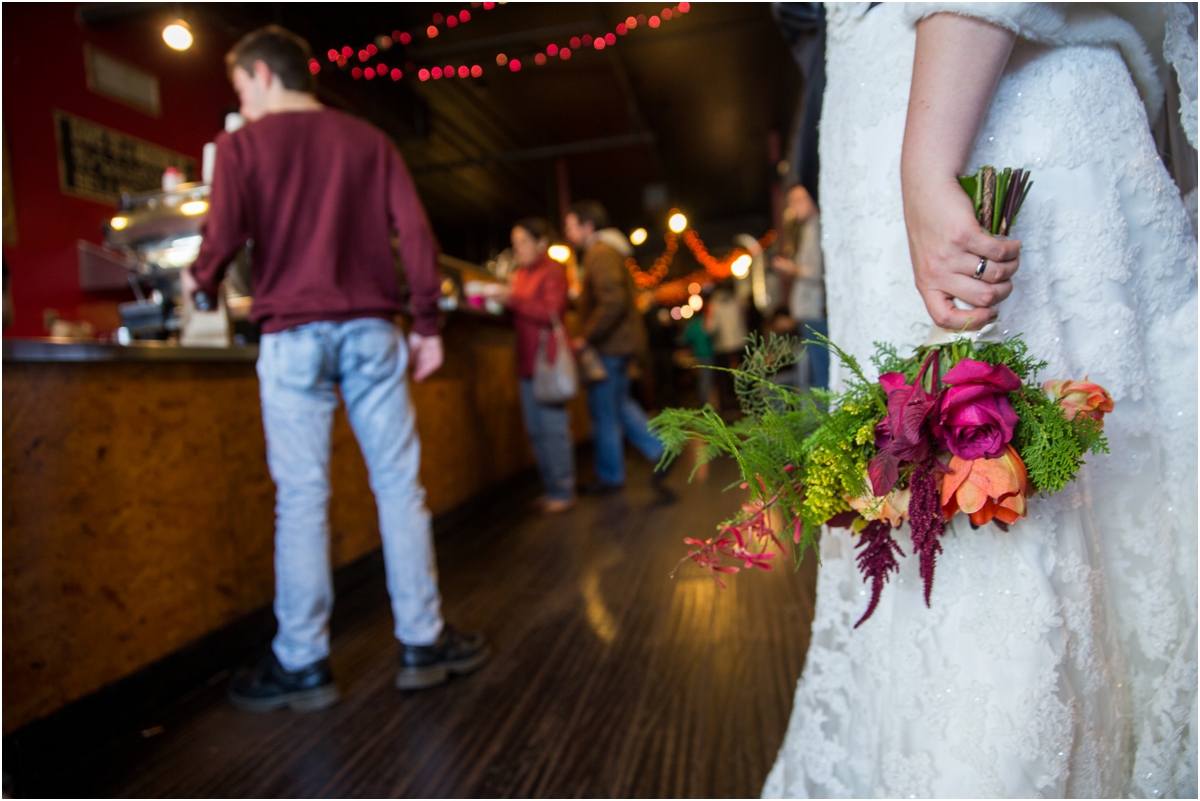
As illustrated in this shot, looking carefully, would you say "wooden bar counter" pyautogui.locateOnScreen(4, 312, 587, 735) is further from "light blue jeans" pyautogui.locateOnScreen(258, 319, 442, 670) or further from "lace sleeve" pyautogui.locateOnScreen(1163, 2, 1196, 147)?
"lace sleeve" pyautogui.locateOnScreen(1163, 2, 1196, 147)

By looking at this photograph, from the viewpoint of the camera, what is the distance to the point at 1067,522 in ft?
2.21

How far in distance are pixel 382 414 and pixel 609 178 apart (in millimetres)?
9999

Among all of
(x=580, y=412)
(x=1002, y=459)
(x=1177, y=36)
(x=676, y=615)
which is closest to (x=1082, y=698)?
(x=1002, y=459)

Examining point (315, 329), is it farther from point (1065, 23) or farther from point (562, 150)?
point (562, 150)

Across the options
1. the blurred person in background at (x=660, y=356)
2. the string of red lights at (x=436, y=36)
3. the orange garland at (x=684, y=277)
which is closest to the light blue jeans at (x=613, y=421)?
the string of red lights at (x=436, y=36)

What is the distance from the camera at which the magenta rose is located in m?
0.57

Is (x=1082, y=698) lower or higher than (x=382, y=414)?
lower

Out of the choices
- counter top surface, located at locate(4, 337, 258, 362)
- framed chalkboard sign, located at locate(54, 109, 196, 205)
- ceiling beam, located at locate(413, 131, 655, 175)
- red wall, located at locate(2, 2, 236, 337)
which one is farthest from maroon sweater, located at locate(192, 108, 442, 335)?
ceiling beam, located at locate(413, 131, 655, 175)

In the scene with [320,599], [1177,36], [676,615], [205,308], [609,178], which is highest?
[609,178]

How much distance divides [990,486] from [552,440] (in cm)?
302

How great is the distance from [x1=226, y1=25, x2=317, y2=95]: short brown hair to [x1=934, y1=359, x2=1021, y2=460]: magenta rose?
5.38 ft

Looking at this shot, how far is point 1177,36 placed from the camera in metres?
0.76

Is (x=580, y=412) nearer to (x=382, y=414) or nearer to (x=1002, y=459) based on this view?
(x=382, y=414)

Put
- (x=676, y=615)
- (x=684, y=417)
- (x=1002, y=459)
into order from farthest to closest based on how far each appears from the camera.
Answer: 1. (x=676, y=615)
2. (x=684, y=417)
3. (x=1002, y=459)
